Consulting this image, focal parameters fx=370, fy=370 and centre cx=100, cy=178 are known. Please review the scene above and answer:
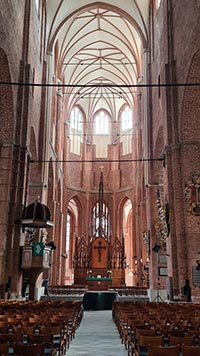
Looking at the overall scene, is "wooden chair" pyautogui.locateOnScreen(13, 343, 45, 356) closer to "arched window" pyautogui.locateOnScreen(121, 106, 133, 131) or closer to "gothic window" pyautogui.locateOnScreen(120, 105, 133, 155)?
"gothic window" pyautogui.locateOnScreen(120, 105, 133, 155)

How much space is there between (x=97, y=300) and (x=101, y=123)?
90.1ft

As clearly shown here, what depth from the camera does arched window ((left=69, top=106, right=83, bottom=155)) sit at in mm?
41812

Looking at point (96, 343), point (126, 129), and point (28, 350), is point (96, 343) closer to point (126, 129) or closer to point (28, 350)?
point (28, 350)

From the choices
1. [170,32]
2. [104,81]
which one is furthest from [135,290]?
[104,81]

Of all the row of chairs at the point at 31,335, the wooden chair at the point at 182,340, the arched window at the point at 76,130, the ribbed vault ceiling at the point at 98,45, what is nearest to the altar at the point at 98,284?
the ribbed vault ceiling at the point at 98,45

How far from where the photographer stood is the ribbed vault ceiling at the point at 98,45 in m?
26.6

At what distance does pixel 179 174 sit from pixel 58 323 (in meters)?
11.4

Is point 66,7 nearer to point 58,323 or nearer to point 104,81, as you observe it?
point 104,81

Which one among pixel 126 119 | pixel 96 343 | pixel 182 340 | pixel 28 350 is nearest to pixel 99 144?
pixel 126 119

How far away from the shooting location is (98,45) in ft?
115

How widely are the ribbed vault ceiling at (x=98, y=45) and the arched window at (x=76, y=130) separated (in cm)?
119

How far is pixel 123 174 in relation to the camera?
40.8 m

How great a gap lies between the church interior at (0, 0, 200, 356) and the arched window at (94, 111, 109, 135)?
4.9 inches

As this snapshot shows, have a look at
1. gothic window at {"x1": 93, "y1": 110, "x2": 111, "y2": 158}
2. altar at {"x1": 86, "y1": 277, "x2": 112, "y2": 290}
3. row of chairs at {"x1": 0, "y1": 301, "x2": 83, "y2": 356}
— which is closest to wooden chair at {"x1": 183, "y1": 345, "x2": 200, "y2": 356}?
row of chairs at {"x1": 0, "y1": 301, "x2": 83, "y2": 356}
